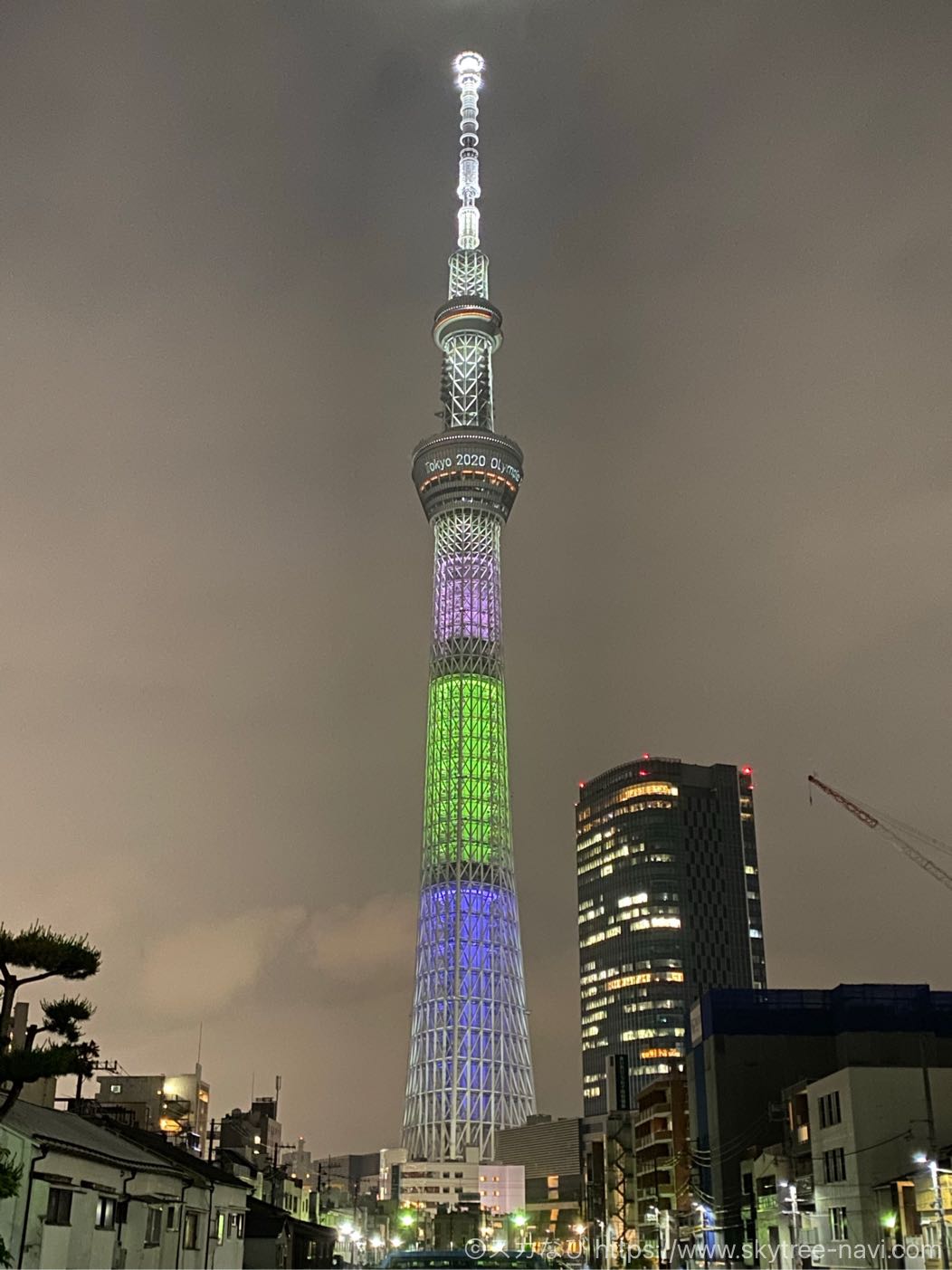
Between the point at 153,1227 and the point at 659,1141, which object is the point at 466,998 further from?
the point at 153,1227

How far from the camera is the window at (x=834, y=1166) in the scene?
8069 cm

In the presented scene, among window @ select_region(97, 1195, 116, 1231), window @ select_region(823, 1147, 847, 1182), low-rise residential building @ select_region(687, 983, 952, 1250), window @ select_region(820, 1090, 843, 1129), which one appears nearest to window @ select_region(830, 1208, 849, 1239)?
window @ select_region(823, 1147, 847, 1182)

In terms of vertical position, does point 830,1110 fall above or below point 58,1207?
above

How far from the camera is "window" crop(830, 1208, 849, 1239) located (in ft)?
263

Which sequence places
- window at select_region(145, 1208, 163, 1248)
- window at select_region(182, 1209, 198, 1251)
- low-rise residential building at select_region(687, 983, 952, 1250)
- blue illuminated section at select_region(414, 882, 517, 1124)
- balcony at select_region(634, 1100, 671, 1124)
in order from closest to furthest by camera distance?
window at select_region(145, 1208, 163, 1248)
window at select_region(182, 1209, 198, 1251)
low-rise residential building at select_region(687, 983, 952, 1250)
balcony at select_region(634, 1100, 671, 1124)
blue illuminated section at select_region(414, 882, 517, 1124)

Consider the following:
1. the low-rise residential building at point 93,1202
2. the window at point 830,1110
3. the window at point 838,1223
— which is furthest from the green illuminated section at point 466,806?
the low-rise residential building at point 93,1202

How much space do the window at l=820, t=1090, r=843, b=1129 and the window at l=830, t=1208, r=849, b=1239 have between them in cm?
504

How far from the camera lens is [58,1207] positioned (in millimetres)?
37406

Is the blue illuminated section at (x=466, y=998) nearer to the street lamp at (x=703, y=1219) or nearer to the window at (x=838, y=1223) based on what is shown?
the street lamp at (x=703, y=1219)

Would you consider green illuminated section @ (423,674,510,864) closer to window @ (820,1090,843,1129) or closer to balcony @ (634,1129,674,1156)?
balcony @ (634,1129,674,1156)

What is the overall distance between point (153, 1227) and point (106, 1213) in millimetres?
4688

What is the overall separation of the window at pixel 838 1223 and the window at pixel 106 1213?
5331 centimetres

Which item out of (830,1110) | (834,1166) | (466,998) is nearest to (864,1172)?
(834,1166)

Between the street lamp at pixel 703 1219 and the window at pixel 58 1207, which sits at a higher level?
the window at pixel 58 1207
